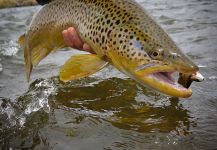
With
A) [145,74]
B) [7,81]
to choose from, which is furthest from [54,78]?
[145,74]

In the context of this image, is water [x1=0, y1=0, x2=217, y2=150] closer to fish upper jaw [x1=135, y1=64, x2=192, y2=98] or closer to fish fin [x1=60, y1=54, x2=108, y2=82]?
fish fin [x1=60, y1=54, x2=108, y2=82]

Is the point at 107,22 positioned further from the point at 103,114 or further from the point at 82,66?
the point at 103,114

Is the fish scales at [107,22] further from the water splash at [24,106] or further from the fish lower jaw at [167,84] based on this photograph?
the water splash at [24,106]

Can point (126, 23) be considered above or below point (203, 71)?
above

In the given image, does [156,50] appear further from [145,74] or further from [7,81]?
[7,81]

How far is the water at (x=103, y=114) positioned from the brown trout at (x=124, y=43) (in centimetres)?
80

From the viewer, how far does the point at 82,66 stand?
303cm

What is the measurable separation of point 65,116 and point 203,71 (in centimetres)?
244

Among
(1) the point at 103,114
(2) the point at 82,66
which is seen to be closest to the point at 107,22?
(2) the point at 82,66

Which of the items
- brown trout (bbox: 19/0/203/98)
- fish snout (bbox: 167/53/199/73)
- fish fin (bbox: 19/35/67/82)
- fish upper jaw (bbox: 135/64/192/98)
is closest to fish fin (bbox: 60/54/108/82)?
brown trout (bbox: 19/0/203/98)

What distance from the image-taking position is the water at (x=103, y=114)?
11.0 feet

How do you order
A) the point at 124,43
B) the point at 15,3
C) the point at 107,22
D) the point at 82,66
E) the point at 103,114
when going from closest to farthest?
the point at 124,43 < the point at 107,22 < the point at 82,66 < the point at 103,114 < the point at 15,3

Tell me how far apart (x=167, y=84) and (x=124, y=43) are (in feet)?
1.75

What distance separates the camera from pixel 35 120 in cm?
393
